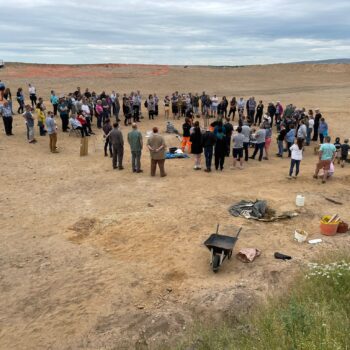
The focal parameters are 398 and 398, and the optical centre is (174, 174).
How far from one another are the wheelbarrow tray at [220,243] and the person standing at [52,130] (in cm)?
981

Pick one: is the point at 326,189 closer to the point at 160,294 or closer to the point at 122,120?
the point at 160,294

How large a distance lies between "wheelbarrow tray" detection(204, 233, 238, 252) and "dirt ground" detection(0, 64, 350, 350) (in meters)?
0.36

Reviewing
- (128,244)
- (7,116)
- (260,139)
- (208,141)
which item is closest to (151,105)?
(7,116)

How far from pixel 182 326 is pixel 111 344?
107cm

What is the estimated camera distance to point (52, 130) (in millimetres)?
15562

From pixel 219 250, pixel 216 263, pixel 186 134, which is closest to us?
pixel 216 263

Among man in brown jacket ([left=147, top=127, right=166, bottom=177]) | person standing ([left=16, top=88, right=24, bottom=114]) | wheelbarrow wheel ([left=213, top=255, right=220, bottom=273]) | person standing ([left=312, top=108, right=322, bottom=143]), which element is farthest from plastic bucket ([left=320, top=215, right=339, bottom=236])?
person standing ([left=16, top=88, right=24, bottom=114])

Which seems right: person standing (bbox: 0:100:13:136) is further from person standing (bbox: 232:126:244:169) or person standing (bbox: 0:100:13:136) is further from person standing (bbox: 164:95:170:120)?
person standing (bbox: 232:126:244:169)

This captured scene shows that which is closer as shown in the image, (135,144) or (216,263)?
(216,263)

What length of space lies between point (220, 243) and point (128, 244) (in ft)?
6.52

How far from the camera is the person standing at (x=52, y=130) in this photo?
606 inches

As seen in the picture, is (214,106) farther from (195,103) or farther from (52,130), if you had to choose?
(52,130)

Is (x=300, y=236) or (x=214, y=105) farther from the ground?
A: (x=214, y=105)

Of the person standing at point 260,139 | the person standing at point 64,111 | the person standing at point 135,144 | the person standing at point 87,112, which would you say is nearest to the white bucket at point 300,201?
the person standing at point 260,139
